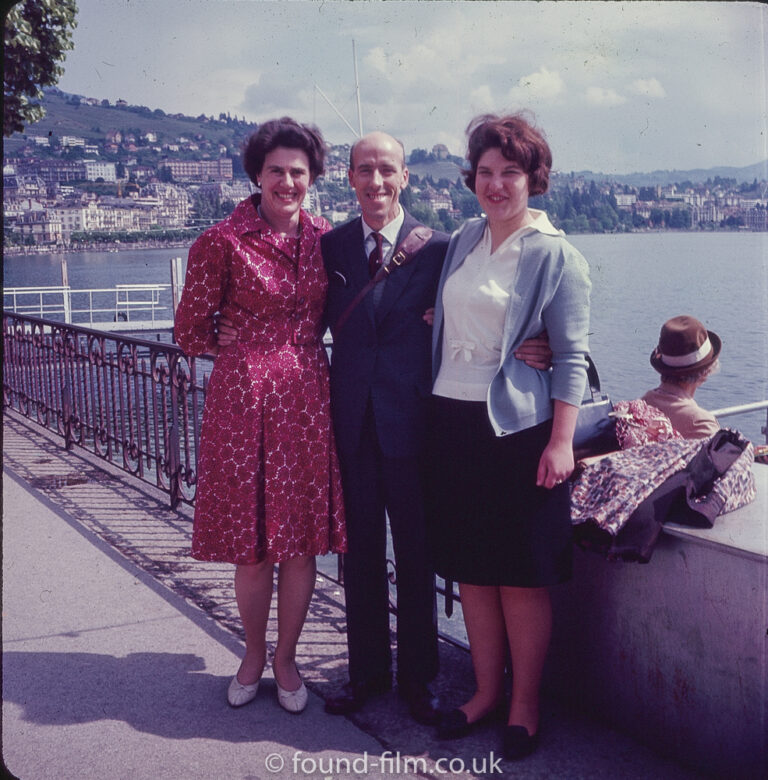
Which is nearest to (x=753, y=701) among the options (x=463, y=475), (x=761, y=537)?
(x=761, y=537)

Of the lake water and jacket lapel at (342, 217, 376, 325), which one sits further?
the lake water

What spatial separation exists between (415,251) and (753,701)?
1.65 metres

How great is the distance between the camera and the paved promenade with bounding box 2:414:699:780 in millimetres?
2596

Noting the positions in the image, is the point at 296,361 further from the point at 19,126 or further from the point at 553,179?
the point at 19,126

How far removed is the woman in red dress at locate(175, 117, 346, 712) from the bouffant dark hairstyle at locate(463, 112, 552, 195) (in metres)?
0.60

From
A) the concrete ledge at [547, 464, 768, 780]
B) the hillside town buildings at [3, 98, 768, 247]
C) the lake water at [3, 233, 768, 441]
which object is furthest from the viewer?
the lake water at [3, 233, 768, 441]

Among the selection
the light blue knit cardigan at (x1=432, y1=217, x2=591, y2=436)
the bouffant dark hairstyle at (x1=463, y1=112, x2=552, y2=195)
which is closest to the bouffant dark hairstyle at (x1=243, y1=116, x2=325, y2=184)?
the bouffant dark hairstyle at (x1=463, y1=112, x2=552, y2=195)

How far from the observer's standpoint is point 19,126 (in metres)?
8.75

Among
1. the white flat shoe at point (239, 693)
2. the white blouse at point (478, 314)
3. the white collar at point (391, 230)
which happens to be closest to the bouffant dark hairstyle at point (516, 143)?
the white blouse at point (478, 314)

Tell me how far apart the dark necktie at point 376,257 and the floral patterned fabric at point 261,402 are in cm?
19

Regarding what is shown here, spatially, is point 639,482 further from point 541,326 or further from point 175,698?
point 175,698

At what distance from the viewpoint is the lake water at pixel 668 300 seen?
32.0 metres

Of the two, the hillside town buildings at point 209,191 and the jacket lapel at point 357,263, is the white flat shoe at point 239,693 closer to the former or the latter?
the jacket lapel at point 357,263

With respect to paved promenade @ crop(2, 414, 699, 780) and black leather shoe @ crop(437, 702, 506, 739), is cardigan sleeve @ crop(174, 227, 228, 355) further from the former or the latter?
black leather shoe @ crop(437, 702, 506, 739)
